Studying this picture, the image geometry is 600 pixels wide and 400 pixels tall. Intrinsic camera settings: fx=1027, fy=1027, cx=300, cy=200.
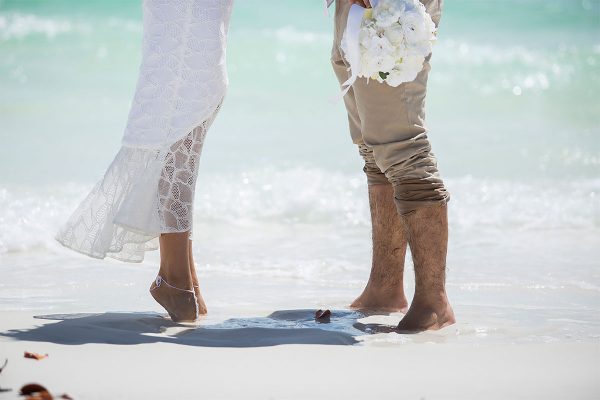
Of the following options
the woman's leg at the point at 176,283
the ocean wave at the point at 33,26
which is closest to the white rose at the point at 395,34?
the woman's leg at the point at 176,283

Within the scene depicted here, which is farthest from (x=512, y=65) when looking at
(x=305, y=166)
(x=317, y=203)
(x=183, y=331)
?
(x=183, y=331)

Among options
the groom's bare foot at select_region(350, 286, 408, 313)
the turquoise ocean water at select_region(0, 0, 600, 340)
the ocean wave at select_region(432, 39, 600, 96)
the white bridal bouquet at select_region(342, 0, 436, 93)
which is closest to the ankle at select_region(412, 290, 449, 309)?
the turquoise ocean water at select_region(0, 0, 600, 340)

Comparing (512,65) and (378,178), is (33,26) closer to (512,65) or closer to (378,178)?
(512,65)

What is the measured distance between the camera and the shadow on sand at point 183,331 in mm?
3219

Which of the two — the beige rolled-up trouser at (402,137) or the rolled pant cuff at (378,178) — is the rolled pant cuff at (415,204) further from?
the rolled pant cuff at (378,178)

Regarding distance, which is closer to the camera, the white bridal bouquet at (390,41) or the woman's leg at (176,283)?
the white bridal bouquet at (390,41)

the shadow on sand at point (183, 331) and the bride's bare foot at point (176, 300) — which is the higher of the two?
the bride's bare foot at point (176, 300)

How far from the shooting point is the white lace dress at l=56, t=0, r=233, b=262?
3.50 meters

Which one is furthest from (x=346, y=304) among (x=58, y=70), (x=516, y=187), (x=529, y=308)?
(x=58, y=70)

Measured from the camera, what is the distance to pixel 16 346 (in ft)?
10.0

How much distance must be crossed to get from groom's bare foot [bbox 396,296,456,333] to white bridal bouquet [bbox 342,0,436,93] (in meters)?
0.77

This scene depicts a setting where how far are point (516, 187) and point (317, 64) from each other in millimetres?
7232

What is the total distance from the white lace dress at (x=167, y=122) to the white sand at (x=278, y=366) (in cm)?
37

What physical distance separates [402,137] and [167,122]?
803 mm
